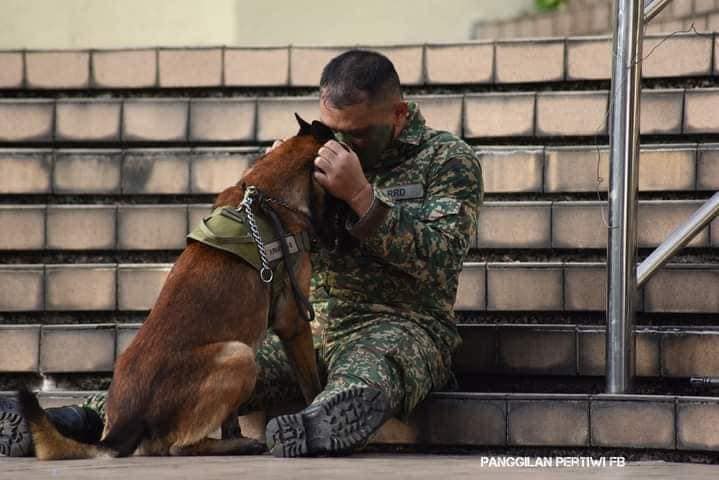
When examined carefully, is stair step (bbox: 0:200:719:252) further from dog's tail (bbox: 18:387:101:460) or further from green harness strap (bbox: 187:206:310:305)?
dog's tail (bbox: 18:387:101:460)

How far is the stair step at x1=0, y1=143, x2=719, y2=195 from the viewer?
539 centimetres

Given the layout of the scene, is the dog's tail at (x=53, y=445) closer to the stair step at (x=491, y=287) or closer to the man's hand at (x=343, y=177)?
the man's hand at (x=343, y=177)

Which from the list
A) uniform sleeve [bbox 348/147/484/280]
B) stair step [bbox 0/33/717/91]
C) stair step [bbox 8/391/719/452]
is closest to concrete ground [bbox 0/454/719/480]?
stair step [bbox 8/391/719/452]

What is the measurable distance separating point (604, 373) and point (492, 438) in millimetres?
510

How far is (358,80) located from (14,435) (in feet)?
5.02

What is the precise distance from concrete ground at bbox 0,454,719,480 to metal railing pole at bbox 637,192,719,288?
2.24 ft

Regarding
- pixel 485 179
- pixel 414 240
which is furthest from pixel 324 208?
pixel 485 179

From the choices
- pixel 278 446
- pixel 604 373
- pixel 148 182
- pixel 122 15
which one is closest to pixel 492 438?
pixel 604 373

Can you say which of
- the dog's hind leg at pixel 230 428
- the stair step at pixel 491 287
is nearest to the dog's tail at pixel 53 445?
the dog's hind leg at pixel 230 428

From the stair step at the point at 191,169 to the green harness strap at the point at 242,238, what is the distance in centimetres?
142

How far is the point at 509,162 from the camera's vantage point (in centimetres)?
547

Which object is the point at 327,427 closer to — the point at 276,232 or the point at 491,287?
the point at 276,232

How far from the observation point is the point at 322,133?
14.6 feet

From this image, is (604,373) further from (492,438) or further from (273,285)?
(273,285)
